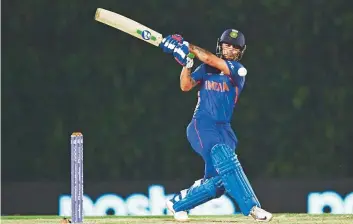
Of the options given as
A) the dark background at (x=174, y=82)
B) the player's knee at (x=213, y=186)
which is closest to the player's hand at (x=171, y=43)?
the player's knee at (x=213, y=186)

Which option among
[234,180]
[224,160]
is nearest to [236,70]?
[224,160]

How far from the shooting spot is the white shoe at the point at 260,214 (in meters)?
5.89

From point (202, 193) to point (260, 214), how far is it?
19.2 inches

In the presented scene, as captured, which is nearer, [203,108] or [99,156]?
[203,108]

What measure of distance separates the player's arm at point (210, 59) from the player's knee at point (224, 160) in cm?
50

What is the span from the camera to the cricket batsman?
610 cm

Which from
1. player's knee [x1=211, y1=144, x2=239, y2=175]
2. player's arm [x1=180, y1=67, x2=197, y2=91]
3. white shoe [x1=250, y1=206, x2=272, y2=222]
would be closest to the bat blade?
player's arm [x1=180, y1=67, x2=197, y2=91]

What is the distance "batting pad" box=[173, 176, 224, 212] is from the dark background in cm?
169

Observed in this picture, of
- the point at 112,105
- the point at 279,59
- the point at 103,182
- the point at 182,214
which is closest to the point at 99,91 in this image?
the point at 112,105

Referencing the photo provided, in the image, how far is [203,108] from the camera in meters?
6.29

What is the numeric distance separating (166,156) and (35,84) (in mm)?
1223

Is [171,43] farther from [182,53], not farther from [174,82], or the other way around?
[174,82]

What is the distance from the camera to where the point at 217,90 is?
6.26m

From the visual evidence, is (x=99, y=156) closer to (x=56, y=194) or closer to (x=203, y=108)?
(x=56, y=194)
